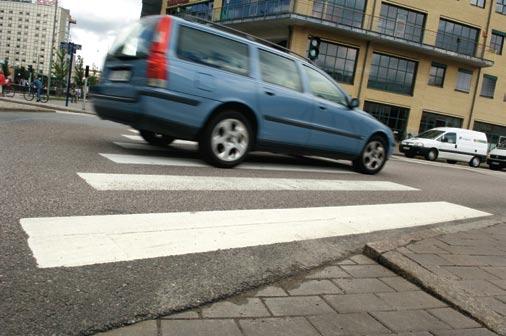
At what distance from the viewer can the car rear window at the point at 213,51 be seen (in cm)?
625

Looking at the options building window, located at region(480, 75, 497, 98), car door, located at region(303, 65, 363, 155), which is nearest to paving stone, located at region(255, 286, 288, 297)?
car door, located at region(303, 65, 363, 155)

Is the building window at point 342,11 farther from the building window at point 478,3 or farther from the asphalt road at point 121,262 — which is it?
the asphalt road at point 121,262

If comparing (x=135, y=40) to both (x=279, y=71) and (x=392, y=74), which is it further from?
(x=392, y=74)

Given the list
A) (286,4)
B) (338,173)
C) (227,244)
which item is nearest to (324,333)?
(227,244)

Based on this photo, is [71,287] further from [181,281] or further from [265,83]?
[265,83]

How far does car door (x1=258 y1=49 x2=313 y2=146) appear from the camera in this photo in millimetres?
6980

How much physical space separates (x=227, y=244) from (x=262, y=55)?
4176 millimetres

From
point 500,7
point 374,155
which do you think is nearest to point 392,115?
point 500,7

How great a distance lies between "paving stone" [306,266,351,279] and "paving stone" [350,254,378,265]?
10.3 inches

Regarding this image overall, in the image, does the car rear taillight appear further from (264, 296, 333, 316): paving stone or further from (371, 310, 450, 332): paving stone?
(371, 310, 450, 332): paving stone

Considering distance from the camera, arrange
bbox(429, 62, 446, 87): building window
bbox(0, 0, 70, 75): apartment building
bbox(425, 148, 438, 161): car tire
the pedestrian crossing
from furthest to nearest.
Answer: bbox(0, 0, 70, 75): apartment building → bbox(429, 62, 446, 87): building window → bbox(425, 148, 438, 161): car tire → the pedestrian crossing

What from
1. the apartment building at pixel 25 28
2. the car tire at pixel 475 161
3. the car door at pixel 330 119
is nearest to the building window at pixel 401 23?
the car tire at pixel 475 161

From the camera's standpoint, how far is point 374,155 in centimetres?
891

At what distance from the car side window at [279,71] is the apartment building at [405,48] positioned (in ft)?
69.0
